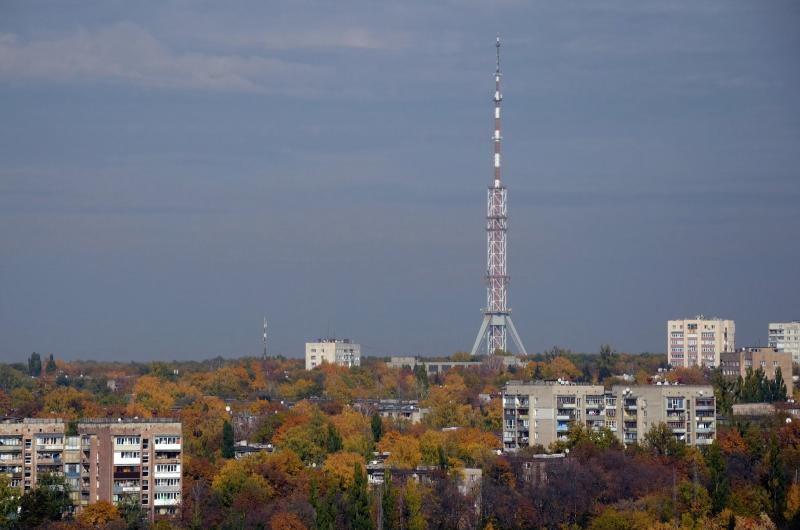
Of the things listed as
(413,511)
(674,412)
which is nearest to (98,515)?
(413,511)

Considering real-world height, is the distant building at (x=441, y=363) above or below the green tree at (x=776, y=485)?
above

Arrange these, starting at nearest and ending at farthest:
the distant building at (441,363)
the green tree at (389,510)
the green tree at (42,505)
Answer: the green tree at (389,510) → the green tree at (42,505) → the distant building at (441,363)

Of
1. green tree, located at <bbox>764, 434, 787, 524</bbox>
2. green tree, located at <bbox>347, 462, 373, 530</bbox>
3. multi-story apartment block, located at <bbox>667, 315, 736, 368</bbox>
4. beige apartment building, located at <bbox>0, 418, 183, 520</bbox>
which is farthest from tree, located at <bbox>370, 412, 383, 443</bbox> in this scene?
multi-story apartment block, located at <bbox>667, 315, 736, 368</bbox>

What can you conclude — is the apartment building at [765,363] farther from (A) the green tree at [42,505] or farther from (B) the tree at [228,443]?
(A) the green tree at [42,505]

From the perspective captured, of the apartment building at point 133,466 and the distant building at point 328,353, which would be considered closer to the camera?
the apartment building at point 133,466

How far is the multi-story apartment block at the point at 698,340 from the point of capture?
12031 cm

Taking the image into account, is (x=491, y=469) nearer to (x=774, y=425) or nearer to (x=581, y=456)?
(x=581, y=456)

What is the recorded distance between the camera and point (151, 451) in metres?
52.1

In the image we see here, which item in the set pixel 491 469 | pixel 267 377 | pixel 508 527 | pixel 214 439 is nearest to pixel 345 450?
pixel 214 439

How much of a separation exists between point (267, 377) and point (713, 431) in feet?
193

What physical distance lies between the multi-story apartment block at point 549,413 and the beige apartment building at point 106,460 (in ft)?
55.3

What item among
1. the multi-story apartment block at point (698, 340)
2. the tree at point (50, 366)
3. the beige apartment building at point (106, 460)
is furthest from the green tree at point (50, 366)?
the beige apartment building at point (106, 460)

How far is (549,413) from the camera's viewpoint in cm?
6556

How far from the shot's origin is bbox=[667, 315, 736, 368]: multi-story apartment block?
120312 millimetres
